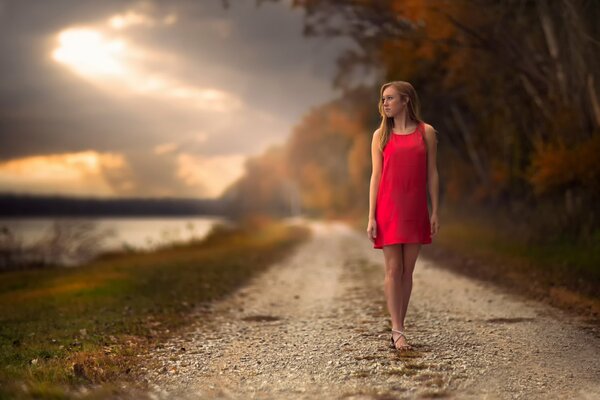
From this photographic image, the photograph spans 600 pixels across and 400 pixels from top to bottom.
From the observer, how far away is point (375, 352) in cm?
558

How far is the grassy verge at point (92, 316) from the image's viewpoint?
516 cm

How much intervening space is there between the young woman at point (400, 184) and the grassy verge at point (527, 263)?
3077mm

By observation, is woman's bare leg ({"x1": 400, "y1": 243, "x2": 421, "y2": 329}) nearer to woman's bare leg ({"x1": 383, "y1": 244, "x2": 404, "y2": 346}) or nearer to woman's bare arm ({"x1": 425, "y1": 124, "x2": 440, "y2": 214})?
woman's bare leg ({"x1": 383, "y1": 244, "x2": 404, "y2": 346})

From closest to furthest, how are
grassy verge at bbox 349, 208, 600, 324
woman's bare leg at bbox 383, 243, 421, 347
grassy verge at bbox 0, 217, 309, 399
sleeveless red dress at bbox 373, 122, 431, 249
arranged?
grassy verge at bbox 0, 217, 309, 399 → sleeveless red dress at bbox 373, 122, 431, 249 → woman's bare leg at bbox 383, 243, 421, 347 → grassy verge at bbox 349, 208, 600, 324

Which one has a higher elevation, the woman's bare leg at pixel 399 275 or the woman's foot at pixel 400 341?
the woman's bare leg at pixel 399 275

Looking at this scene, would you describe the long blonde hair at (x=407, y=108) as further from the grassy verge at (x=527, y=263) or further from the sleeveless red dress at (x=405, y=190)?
the grassy verge at (x=527, y=263)

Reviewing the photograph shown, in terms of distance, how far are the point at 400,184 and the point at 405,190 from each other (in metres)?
0.07

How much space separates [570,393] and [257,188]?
7845 cm

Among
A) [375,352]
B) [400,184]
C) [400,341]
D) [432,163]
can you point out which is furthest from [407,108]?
[375,352]

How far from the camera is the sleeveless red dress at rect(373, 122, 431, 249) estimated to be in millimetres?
5453

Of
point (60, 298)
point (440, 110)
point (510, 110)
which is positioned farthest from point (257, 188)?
point (60, 298)

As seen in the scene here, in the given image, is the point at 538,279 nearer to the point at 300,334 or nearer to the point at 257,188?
the point at 300,334

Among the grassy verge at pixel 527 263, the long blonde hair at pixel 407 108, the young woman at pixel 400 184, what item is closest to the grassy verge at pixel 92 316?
the young woman at pixel 400 184

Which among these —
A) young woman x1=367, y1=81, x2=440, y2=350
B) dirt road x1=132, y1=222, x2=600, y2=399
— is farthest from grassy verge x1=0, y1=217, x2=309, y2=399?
young woman x1=367, y1=81, x2=440, y2=350
